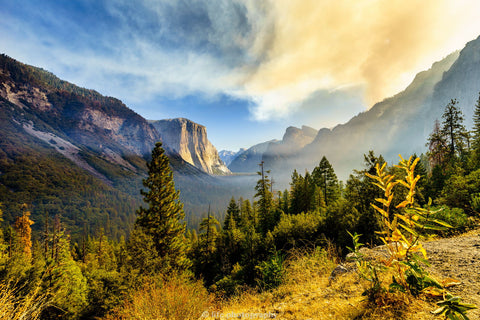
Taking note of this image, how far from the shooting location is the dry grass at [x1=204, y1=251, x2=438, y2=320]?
2061mm

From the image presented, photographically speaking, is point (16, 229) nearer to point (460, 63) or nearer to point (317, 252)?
point (317, 252)

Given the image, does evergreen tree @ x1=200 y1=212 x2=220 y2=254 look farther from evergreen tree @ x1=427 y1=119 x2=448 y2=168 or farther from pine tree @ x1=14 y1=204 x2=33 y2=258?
evergreen tree @ x1=427 y1=119 x2=448 y2=168

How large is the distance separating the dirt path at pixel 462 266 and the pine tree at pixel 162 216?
57.9ft

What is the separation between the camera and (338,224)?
15789mm

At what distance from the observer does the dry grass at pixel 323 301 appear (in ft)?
6.76

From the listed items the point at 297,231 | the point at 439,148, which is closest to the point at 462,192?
the point at 297,231

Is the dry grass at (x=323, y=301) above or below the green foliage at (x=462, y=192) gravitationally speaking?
below

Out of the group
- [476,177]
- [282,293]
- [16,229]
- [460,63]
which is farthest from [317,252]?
[460,63]

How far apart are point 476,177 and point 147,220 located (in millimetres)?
22481

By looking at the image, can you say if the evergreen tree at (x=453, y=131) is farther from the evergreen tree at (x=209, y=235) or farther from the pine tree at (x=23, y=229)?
the pine tree at (x=23, y=229)

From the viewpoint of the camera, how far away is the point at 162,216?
17.6m

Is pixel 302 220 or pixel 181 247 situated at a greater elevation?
pixel 302 220

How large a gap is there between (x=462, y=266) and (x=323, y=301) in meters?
2.42

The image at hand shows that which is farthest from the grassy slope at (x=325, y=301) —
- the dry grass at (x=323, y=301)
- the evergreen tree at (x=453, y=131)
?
the evergreen tree at (x=453, y=131)
